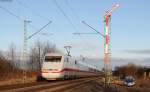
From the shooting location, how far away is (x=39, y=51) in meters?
110

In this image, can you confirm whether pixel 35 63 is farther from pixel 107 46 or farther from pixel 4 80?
pixel 107 46

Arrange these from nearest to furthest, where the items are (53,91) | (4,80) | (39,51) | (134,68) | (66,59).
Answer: (53,91) → (4,80) → (66,59) → (39,51) → (134,68)

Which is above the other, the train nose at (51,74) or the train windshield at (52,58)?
the train windshield at (52,58)

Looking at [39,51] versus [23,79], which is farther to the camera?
[39,51]

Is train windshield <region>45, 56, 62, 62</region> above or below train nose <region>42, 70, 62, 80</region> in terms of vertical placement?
above

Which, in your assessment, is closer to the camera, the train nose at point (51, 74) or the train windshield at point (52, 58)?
the train nose at point (51, 74)

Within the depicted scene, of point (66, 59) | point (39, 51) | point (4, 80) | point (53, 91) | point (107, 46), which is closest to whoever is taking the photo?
point (53, 91)

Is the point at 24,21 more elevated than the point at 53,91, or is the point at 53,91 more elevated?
the point at 24,21

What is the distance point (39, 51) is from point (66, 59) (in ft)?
180

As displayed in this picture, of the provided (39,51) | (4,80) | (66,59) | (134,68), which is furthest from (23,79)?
(134,68)

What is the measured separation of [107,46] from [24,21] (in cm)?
2041

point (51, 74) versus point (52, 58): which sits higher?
point (52, 58)

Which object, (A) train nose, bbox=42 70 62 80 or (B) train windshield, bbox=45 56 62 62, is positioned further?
(B) train windshield, bbox=45 56 62 62

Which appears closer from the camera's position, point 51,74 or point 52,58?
point 51,74
